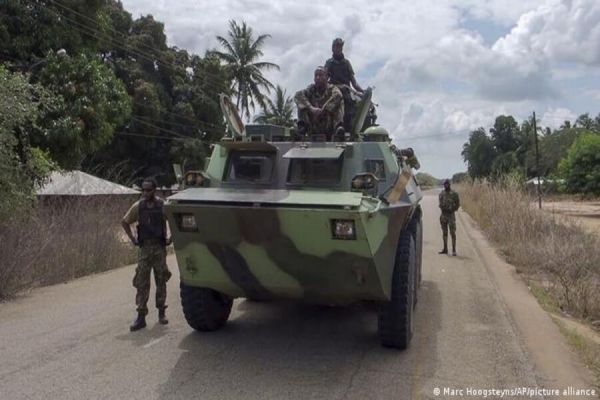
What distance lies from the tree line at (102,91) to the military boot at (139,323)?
3.01m

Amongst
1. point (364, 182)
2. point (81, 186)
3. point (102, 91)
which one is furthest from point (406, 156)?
point (81, 186)

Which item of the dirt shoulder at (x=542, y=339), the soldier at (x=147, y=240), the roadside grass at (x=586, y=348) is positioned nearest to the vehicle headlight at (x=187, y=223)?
the soldier at (x=147, y=240)

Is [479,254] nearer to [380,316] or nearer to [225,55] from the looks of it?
[380,316]

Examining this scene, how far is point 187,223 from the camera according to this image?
584cm

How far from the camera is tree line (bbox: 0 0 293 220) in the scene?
955 cm

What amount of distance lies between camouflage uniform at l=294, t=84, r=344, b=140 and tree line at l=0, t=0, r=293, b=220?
3.89 meters

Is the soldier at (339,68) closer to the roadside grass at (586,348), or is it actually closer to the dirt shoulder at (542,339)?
the dirt shoulder at (542,339)

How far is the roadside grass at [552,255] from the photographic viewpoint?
8398 mm

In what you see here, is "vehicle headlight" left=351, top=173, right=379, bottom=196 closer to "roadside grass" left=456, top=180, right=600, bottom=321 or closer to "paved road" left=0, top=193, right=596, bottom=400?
"paved road" left=0, top=193, right=596, bottom=400

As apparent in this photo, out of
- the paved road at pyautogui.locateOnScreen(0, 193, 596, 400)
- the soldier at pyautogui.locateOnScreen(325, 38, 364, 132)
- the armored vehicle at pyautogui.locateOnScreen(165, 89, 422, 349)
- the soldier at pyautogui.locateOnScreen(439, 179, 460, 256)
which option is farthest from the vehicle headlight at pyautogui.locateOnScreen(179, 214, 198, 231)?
the soldier at pyautogui.locateOnScreen(439, 179, 460, 256)

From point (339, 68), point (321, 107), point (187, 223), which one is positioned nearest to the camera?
point (187, 223)

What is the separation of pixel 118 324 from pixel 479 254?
975 cm

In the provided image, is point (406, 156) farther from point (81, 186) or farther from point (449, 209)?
point (81, 186)

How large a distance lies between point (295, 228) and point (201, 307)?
1.76 metres
